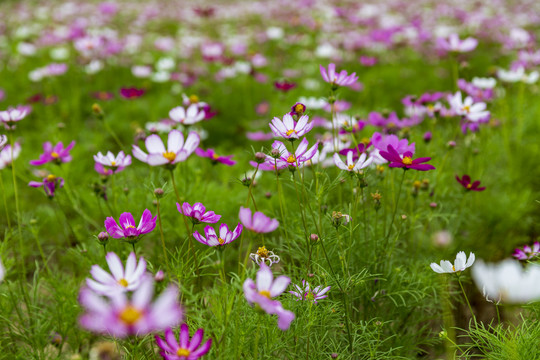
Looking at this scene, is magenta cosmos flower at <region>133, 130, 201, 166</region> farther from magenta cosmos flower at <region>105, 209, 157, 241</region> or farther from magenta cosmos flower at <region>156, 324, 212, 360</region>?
magenta cosmos flower at <region>156, 324, 212, 360</region>

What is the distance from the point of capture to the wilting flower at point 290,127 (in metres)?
1.04

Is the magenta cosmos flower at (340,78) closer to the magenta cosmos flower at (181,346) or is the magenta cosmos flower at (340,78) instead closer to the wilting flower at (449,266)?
the wilting flower at (449,266)

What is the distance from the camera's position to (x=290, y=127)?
1.08 metres

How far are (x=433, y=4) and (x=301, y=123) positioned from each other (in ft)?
23.2

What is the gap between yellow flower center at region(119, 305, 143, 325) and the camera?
0.57 meters

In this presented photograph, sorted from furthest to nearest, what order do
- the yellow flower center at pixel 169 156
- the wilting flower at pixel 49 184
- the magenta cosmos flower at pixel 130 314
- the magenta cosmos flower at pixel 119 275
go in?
the wilting flower at pixel 49 184 < the yellow flower center at pixel 169 156 < the magenta cosmos flower at pixel 119 275 < the magenta cosmos flower at pixel 130 314

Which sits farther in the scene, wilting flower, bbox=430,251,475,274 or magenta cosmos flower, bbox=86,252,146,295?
wilting flower, bbox=430,251,475,274

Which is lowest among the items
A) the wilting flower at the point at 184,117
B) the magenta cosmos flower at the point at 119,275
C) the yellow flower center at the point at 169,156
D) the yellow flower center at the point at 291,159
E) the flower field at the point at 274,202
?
the flower field at the point at 274,202

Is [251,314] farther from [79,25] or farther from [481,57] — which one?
[481,57]

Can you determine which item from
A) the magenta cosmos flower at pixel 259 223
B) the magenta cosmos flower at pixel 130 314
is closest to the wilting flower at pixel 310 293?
the magenta cosmos flower at pixel 259 223

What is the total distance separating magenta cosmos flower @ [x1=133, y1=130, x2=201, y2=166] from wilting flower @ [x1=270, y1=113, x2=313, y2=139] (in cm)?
20

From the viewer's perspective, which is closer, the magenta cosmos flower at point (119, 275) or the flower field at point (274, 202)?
the magenta cosmos flower at point (119, 275)

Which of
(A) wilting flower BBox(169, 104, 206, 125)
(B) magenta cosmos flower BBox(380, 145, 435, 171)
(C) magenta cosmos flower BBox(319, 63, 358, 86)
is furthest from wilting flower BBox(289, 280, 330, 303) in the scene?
(A) wilting flower BBox(169, 104, 206, 125)

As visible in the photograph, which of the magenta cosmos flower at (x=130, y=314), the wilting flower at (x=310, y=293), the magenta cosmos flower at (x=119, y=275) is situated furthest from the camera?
the wilting flower at (x=310, y=293)
